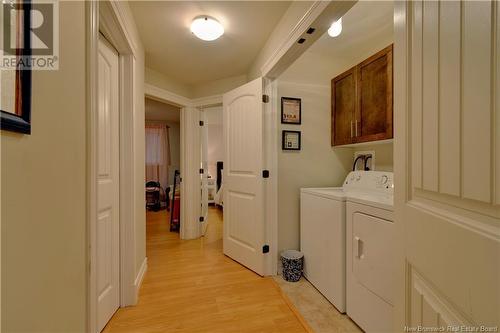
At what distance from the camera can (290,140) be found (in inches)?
92.0

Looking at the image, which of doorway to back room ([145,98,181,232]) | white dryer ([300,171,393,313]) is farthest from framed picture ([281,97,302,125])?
doorway to back room ([145,98,181,232])

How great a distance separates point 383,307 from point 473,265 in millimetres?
1174

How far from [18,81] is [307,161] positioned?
225 centimetres

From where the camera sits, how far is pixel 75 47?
0.81m

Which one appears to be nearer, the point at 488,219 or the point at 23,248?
the point at 488,219

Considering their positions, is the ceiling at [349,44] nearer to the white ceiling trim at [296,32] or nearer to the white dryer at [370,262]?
the white ceiling trim at [296,32]

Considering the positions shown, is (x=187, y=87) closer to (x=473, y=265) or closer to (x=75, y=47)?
(x=75, y=47)

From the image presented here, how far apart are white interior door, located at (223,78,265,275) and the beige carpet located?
38 centimetres

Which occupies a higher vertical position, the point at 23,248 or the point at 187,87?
the point at 187,87

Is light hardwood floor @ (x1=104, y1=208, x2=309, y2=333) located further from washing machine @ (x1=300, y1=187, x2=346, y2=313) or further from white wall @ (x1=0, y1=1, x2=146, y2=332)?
white wall @ (x1=0, y1=1, x2=146, y2=332)

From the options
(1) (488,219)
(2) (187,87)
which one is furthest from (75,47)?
(2) (187,87)

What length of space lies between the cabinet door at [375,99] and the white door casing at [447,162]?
1222mm

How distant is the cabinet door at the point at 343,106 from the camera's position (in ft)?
7.03

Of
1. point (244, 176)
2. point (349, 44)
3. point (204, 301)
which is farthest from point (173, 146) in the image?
point (349, 44)
